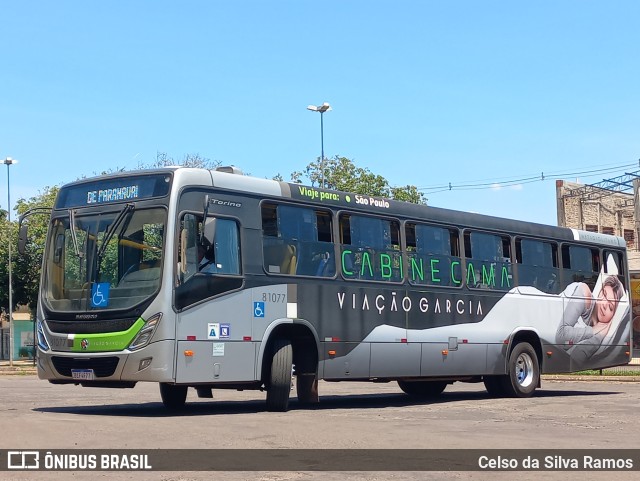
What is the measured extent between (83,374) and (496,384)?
933 cm

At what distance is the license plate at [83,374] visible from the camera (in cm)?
1520

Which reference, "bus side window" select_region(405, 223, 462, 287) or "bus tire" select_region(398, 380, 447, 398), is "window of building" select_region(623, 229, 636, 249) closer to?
"bus tire" select_region(398, 380, 447, 398)

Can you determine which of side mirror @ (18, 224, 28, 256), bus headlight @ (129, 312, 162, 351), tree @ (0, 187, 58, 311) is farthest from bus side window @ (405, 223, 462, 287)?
tree @ (0, 187, 58, 311)

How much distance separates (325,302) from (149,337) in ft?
11.4

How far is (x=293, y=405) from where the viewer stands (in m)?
18.7

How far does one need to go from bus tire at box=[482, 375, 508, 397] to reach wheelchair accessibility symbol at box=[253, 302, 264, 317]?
22.6 feet

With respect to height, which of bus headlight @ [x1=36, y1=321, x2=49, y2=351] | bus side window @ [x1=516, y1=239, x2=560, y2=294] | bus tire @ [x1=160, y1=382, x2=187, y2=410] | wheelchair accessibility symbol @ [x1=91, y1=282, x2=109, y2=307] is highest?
bus side window @ [x1=516, y1=239, x2=560, y2=294]

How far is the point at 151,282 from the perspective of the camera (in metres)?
15.1

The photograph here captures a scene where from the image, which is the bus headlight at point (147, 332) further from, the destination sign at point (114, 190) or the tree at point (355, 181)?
the tree at point (355, 181)

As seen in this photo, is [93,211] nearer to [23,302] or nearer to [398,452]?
[398,452]

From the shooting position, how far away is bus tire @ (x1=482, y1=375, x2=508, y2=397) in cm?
2152

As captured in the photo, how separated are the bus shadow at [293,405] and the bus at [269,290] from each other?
0.46 metres

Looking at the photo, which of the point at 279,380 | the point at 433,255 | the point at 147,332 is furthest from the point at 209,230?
the point at 433,255

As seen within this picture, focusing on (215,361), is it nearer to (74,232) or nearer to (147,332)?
(147,332)
